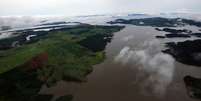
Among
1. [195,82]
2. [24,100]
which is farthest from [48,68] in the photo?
[195,82]

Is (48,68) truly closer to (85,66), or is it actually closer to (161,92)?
(85,66)

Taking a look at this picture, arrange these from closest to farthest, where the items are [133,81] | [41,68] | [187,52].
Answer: [133,81] < [41,68] < [187,52]

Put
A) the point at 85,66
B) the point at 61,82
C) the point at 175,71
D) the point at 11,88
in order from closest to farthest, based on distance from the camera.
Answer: the point at 11,88
the point at 61,82
the point at 175,71
the point at 85,66

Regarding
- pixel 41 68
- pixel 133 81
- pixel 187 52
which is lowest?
pixel 133 81

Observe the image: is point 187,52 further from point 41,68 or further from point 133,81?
point 41,68

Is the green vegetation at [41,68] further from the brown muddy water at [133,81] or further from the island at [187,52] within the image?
the island at [187,52]

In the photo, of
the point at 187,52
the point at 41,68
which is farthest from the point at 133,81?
the point at 187,52

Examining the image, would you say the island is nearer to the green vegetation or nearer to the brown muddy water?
the brown muddy water

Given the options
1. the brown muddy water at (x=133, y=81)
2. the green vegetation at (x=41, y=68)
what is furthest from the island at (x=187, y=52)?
the green vegetation at (x=41, y=68)
